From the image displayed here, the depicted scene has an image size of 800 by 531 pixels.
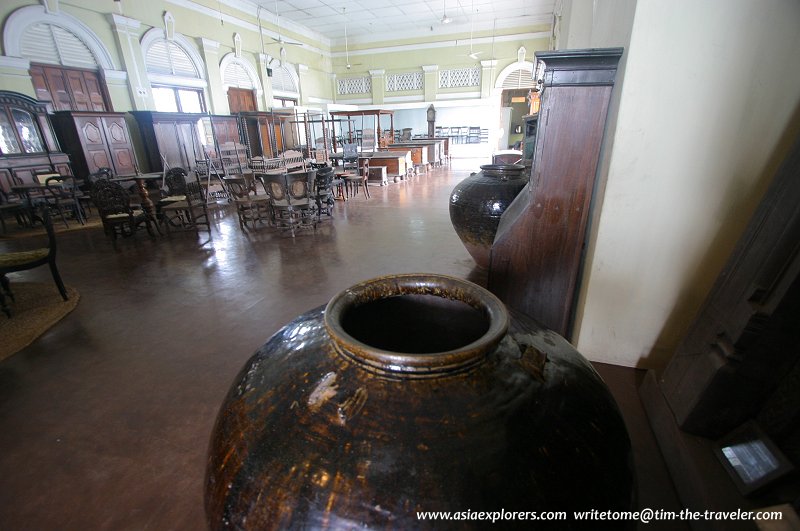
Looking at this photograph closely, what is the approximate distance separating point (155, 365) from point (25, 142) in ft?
23.8

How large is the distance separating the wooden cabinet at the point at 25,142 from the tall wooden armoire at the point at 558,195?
8.63 metres

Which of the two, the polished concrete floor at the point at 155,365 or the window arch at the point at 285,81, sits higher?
the window arch at the point at 285,81

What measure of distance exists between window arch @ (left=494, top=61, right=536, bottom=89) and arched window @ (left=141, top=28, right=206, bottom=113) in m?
11.3

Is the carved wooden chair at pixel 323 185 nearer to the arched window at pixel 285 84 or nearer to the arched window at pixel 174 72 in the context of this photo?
the arched window at pixel 174 72

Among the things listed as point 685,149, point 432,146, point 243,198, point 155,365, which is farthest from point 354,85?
point 685,149

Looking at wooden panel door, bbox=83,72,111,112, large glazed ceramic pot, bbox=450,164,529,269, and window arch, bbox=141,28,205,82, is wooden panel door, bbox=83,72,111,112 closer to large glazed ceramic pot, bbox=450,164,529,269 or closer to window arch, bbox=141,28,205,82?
window arch, bbox=141,28,205,82

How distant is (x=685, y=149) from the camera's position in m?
1.73

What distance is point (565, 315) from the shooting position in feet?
7.53

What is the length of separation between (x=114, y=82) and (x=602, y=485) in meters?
10.7

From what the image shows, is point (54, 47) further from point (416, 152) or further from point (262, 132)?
point (416, 152)

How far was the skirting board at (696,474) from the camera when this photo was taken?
1247 millimetres

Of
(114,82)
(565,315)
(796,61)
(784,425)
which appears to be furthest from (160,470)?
(114,82)

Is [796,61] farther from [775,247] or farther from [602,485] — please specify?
[602,485]

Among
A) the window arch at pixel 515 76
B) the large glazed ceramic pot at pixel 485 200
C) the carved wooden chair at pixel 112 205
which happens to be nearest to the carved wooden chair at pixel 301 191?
the carved wooden chair at pixel 112 205
